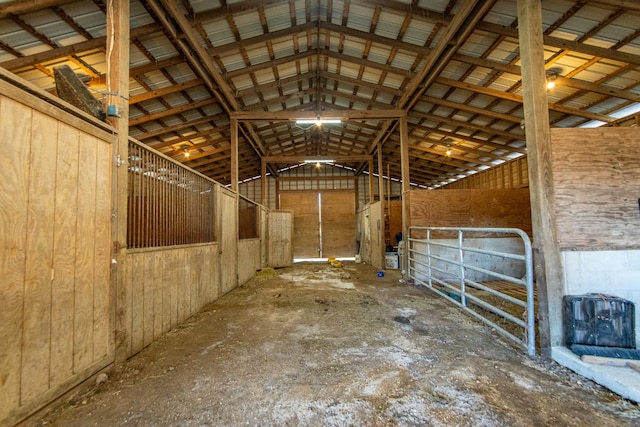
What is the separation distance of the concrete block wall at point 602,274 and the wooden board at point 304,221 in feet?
33.2

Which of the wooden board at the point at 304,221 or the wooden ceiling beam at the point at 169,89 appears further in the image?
the wooden board at the point at 304,221

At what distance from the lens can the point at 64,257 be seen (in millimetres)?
1702

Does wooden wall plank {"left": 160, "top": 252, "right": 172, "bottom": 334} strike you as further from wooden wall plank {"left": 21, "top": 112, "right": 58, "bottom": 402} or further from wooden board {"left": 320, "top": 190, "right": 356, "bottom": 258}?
wooden board {"left": 320, "top": 190, "right": 356, "bottom": 258}

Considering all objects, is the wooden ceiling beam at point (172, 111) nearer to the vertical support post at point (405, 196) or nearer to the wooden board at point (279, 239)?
the wooden board at point (279, 239)

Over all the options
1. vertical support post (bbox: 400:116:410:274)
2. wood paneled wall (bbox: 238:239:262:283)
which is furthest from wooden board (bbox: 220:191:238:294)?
vertical support post (bbox: 400:116:410:274)

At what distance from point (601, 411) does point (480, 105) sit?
6.26 m

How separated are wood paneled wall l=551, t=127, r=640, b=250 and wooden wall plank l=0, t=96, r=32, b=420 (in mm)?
3690

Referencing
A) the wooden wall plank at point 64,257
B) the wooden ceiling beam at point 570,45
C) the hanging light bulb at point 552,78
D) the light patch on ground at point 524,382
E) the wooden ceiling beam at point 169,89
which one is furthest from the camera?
the wooden ceiling beam at point 169,89

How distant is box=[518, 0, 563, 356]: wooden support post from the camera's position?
2.21m

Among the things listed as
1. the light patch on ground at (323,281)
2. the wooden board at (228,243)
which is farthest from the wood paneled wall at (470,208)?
the wooden board at (228,243)

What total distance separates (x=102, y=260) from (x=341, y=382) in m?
1.95

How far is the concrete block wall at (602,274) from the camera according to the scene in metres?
2.25

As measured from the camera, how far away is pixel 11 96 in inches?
54.9

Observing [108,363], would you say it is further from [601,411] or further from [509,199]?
[509,199]
